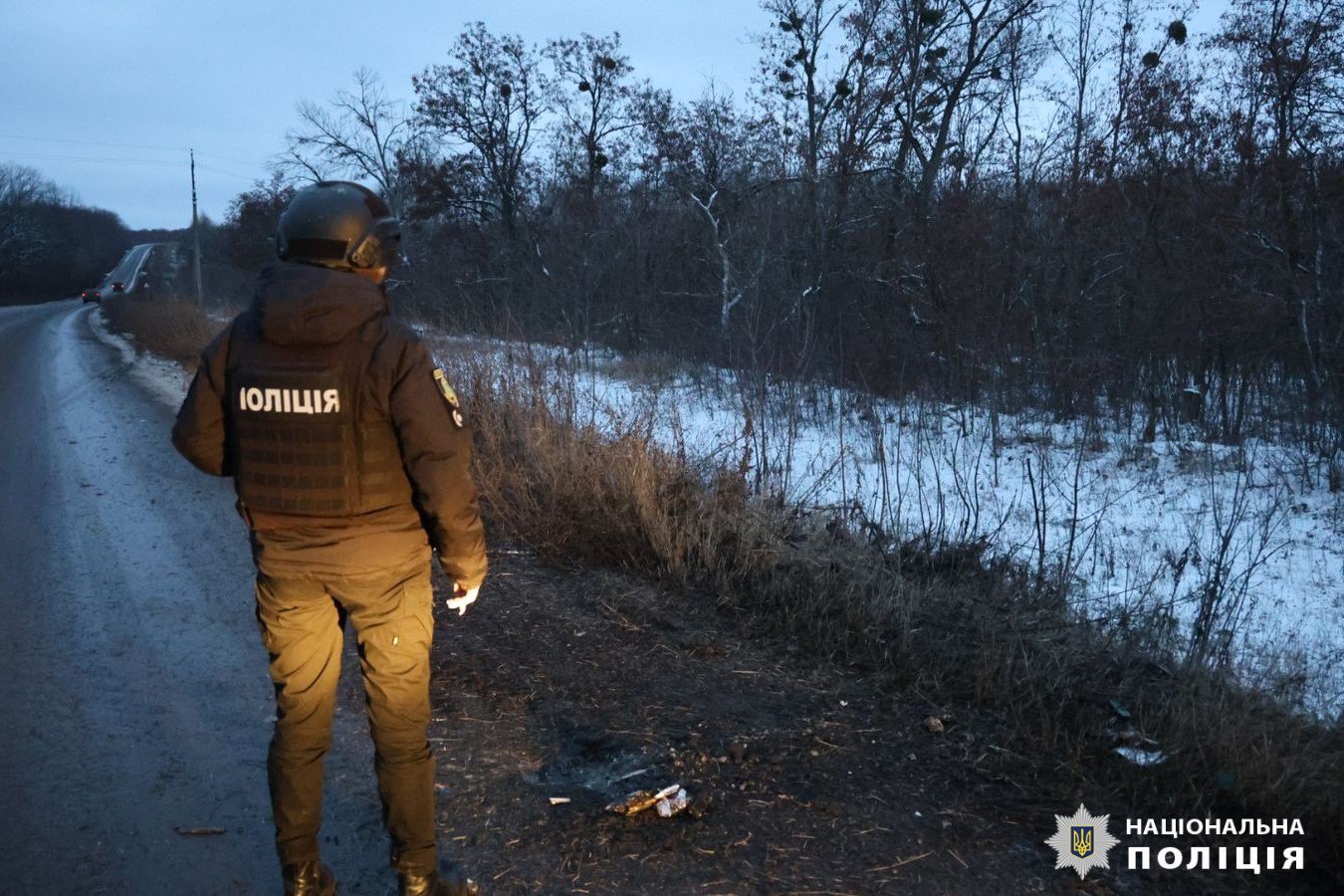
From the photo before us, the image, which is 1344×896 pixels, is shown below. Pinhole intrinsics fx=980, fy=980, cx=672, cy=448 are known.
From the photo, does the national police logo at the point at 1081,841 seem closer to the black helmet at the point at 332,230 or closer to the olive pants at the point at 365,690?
the olive pants at the point at 365,690

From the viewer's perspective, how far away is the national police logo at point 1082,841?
2971 mm

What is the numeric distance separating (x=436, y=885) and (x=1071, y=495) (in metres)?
9.02

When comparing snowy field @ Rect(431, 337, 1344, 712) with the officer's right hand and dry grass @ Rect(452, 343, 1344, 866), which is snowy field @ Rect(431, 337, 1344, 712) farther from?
the officer's right hand

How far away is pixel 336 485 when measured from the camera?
2326 millimetres

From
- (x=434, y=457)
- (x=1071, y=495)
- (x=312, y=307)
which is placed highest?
(x=312, y=307)

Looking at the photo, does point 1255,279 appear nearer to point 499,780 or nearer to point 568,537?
point 568,537

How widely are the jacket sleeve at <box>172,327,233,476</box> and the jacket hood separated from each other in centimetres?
18

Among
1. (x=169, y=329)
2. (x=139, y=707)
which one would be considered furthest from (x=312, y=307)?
(x=169, y=329)

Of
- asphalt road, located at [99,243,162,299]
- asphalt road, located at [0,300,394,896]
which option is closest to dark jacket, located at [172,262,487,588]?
asphalt road, located at [0,300,394,896]

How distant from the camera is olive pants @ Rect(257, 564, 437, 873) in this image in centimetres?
243

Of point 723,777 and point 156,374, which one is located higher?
point 156,374

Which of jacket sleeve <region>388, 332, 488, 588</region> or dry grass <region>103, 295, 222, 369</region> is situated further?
dry grass <region>103, 295, 222, 369</region>

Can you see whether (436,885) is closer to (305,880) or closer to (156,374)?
(305,880)

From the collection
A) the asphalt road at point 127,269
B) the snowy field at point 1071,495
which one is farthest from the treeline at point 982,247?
the asphalt road at point 127,269
